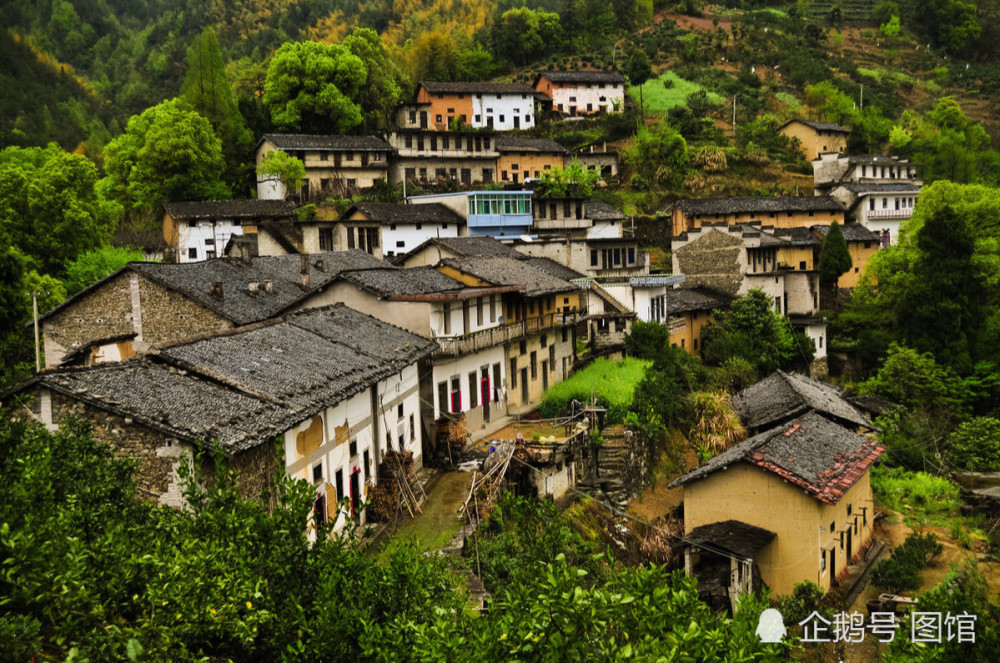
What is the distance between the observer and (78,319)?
29.6m

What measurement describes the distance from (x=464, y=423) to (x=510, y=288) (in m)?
5.87

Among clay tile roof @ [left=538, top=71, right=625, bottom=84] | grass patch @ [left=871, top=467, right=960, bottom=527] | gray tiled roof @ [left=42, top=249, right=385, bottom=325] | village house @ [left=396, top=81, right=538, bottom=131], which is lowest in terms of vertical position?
grass patch @ [left=871, top=467, right=960, bottom=527]

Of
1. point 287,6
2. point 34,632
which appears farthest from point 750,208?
point 287,6

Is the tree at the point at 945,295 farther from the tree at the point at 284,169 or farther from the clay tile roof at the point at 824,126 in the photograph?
the tree at the point at 284,169

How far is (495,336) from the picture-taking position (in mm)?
31312

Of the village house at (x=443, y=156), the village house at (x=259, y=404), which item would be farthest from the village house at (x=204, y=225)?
the village house at (x=259, y=404)

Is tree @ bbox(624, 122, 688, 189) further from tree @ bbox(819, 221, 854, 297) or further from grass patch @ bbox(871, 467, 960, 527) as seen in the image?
grass patch @ bbox(871, 467, 960, 527)

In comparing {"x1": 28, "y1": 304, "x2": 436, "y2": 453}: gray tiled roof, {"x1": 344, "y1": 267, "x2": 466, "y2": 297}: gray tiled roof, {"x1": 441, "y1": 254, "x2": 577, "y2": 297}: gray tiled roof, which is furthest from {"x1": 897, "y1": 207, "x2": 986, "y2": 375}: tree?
{"x1": 28, "y1": 304, "x2": 436, "y2": 453}: gray tiled roof

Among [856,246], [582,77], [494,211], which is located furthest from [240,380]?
[582,77]

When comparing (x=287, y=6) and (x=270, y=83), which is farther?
(x=287, y=6)

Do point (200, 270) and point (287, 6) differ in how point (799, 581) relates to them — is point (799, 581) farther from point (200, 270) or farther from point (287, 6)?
point (287, 6)

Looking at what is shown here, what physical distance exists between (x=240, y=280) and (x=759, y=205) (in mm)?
41617

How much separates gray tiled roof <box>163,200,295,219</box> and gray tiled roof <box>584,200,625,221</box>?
19923mm

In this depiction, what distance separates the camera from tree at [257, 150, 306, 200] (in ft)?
203
